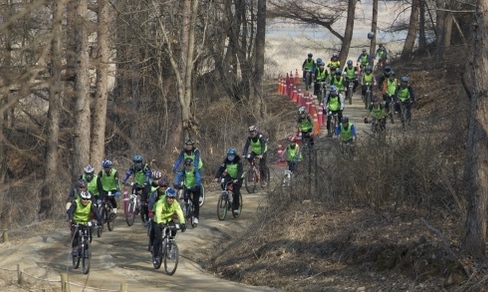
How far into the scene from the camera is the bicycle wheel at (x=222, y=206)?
2388 cm

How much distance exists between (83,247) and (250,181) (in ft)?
30.6

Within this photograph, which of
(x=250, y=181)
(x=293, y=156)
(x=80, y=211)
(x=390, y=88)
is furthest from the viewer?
(x=390, y=88)

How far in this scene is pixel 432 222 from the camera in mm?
17391

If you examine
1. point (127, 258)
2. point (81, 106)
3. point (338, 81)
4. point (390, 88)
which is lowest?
point (127, 258)

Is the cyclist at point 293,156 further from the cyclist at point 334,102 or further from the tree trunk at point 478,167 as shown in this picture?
the tree trunk at point 478,167

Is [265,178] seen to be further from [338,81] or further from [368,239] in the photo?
[338,81]

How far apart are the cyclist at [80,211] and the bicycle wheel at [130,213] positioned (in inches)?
192

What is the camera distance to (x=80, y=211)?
18828 millimetres

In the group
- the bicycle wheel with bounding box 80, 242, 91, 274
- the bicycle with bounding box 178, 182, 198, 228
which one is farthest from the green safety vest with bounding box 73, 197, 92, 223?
the bicycle with bounding box 178, 182, 198, 228

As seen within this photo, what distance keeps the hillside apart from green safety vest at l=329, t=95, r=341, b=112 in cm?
995

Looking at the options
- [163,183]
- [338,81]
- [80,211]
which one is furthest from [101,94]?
[163,183]

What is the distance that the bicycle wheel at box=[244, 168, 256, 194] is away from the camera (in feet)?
88.1

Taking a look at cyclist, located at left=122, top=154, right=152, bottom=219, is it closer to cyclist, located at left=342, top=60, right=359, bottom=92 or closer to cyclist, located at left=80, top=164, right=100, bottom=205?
cyclist, located at left=80, top=164, right=100, bottom=205

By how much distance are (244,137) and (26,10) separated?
3136 centimetres
